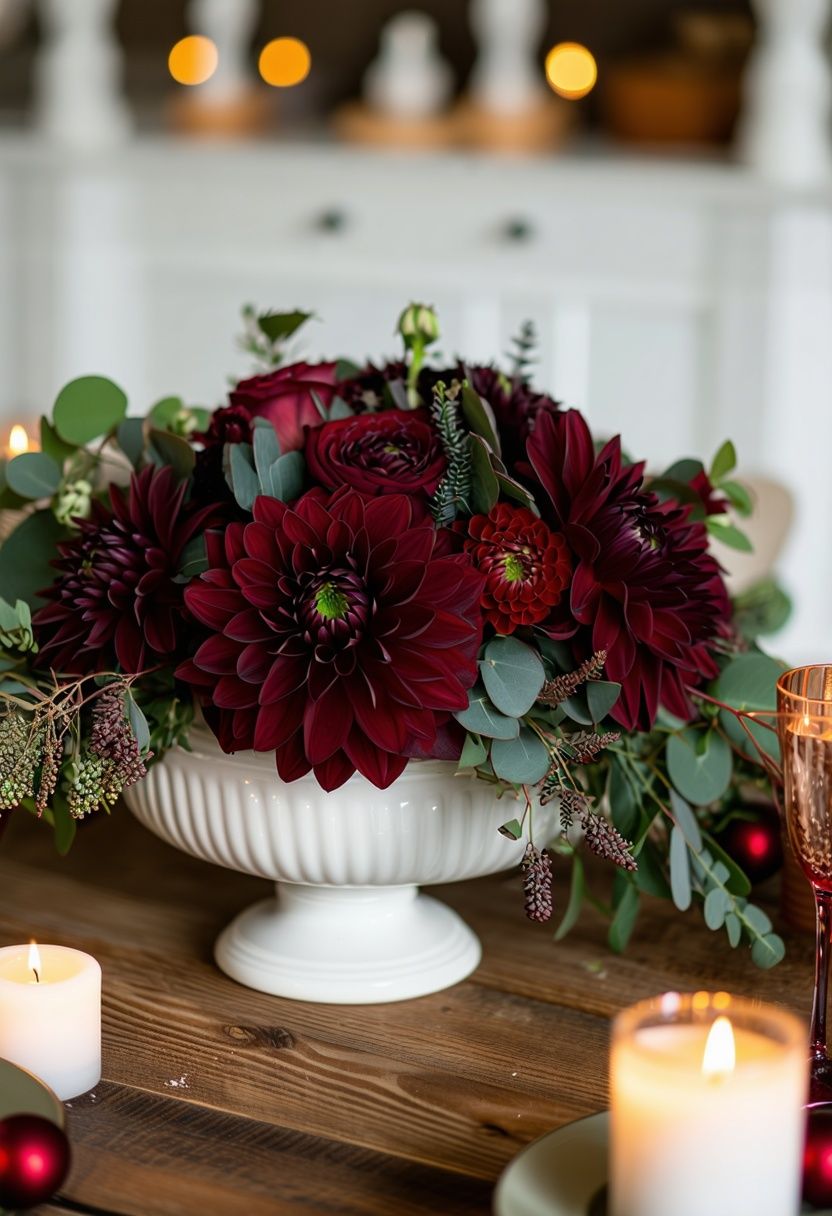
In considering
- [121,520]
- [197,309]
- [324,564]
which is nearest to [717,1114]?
[324,564]

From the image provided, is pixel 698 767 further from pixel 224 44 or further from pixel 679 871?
pixel 224 44

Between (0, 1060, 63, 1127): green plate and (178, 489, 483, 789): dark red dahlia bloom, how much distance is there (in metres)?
0.18

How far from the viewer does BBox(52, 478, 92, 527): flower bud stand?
904mm

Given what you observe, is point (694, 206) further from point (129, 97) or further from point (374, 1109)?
point (374, 1109)

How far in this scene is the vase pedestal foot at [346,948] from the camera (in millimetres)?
844

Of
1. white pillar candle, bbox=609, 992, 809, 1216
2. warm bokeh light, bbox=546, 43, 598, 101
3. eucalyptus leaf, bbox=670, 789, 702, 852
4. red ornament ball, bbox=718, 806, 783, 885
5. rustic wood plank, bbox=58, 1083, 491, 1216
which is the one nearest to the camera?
white pillar candle, bbox=609, 992, 809, 1216

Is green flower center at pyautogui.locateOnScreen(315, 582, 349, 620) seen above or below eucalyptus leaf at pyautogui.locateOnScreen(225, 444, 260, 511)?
below

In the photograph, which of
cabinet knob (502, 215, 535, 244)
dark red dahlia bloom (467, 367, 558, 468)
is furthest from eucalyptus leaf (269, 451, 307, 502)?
cabinet knob (502, 215, 535, 244)

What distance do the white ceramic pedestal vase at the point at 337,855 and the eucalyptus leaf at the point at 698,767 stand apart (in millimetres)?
78

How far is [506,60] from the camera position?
2754 mm

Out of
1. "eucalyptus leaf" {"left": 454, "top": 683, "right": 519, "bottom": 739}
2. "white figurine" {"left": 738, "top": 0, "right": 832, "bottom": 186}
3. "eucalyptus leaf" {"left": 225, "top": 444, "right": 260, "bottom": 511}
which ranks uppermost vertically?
"white figurine" {"left": 738, "top": 0, "right": 832, "bottom": 186}

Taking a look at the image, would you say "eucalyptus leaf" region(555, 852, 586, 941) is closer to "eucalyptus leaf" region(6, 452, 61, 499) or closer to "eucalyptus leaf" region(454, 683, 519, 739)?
"eucalyptus leaf" region(454, 683, 519, 739)

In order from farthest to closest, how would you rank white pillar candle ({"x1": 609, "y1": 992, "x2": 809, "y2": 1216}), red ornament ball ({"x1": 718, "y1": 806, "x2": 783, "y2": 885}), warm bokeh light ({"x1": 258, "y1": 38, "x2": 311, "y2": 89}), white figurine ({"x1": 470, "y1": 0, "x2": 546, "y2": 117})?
1. warm bokeh light ({"x1": 258, "y1": 38, "x2": 311, "y2": 89})
2. white figurine ({"x1": 470, "y1": 0, "x2": 546, "y2": 117})
3. red ornament ball ({"x1": 718, "y1": 806, "x2": 783, "y2": 885})
4. white pillar candle ({"x1": 609, "y1": 992, "x2": 809, "y2": 1216})

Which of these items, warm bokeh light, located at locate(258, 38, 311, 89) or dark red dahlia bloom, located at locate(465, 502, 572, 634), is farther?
warm bokeh light, located at locate(258, 38, 311, 89)
